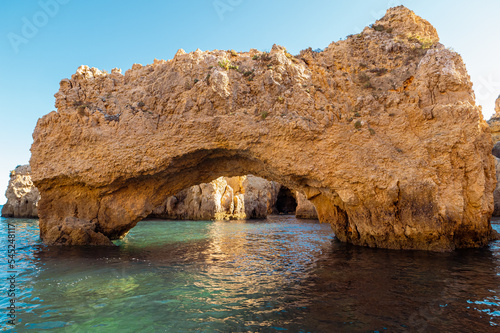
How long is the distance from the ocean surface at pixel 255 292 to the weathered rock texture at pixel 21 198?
36965 mm

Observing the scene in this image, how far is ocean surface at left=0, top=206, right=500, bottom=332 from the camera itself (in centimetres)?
521

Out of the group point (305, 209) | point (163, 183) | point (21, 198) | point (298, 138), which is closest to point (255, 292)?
point (298, 138)

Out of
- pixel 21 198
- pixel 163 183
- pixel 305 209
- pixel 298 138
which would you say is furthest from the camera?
pixel 21 198

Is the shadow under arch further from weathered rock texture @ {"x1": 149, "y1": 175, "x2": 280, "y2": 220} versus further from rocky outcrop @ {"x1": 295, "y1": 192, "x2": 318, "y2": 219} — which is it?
weathered rock texture @ {"x1": 149, "y1": 175, "x2": 280, "y2": 220}

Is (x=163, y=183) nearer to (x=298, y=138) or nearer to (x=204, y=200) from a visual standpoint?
(x=298, y=138)

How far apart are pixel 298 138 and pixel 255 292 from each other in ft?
24.9

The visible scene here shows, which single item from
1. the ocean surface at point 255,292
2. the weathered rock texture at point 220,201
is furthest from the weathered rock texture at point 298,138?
the weathered rock texture at point 220,201

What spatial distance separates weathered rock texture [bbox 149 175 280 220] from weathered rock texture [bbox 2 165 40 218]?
18.1 meters

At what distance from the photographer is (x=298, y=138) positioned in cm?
1273

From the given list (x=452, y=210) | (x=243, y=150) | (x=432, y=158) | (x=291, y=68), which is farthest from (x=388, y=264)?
(x=291, y=68)

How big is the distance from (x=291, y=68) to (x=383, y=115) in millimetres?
5109

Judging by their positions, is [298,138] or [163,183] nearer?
[298,138]

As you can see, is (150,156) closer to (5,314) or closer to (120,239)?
(120,239)

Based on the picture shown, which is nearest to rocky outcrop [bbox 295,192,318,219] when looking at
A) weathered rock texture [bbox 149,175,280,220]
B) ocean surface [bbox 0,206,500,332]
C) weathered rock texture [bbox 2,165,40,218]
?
weathered rock texture [bbox 149,175,280,220]
